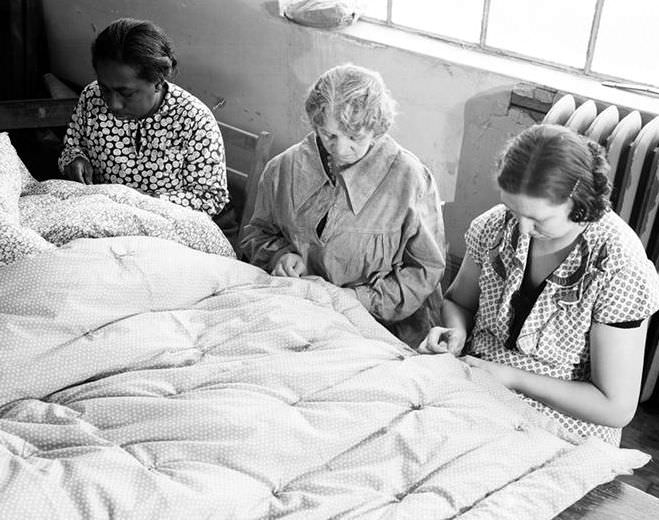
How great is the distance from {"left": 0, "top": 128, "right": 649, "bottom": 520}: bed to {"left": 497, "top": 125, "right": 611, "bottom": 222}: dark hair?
1.49ft

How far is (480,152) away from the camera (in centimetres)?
351

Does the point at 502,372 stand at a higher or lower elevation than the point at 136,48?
lower

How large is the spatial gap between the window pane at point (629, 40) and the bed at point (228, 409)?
5.41ft

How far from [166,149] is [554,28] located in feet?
5.31

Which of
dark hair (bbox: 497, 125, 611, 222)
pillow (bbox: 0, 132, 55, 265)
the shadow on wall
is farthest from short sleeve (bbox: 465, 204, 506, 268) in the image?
pillow (bbox: 0, 132, 55, 265)

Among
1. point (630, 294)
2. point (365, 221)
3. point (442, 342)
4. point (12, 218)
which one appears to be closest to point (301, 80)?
point (365, 221)

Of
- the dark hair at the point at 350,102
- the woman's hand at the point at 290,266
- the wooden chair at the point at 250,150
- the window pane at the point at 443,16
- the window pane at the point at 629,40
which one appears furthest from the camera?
the window pane at the point at 443,16

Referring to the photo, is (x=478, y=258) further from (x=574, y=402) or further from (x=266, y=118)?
(x=266, y=118)

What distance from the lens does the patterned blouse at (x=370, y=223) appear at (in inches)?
99.7

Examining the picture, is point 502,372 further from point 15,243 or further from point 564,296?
point 15,243

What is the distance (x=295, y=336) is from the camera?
81.4 inches

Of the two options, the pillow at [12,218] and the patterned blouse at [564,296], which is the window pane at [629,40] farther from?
the pillow at [12,218]

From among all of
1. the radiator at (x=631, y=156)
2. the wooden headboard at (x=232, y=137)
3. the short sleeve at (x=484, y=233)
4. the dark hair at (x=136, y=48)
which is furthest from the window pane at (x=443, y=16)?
the short sleeve at (x=484, y=233)

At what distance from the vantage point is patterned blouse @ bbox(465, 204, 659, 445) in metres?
2.06
